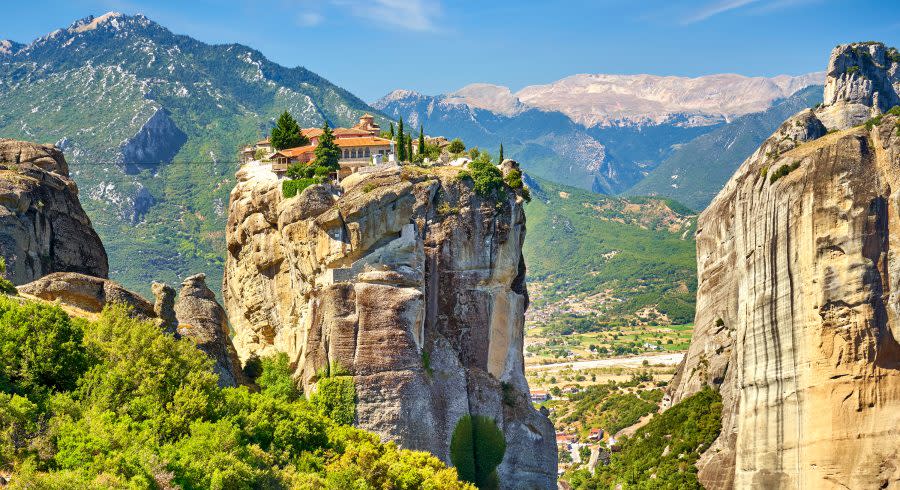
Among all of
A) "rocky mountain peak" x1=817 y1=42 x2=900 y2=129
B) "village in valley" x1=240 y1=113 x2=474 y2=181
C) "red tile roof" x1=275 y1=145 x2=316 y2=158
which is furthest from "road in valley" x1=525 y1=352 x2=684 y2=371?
"red tile roof" x1=275 y1=145 x2=316 y2=158

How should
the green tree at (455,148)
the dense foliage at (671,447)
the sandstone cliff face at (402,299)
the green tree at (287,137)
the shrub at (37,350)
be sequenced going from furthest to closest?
1. the green tree at (287,137)
2. the green tree at (455,148)
3. the dense foliage at (671,447)
4. the sandstone cliff face at (402,299)
5. the shrub at (37,350)

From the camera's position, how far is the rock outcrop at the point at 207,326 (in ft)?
173

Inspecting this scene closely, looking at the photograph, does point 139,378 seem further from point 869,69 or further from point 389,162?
point 869,69

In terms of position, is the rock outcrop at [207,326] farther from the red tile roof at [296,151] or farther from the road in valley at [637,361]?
the road in valley at [637,361]

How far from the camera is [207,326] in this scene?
55438 mm

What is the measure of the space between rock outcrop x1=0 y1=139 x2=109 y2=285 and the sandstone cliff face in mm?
11077

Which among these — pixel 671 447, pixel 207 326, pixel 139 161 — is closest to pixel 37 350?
pixel 207 326

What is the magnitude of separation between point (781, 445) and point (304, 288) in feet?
96.4

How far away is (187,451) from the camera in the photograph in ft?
125

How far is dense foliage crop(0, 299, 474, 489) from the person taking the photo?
34531 mm

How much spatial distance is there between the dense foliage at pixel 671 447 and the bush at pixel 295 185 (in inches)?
1189

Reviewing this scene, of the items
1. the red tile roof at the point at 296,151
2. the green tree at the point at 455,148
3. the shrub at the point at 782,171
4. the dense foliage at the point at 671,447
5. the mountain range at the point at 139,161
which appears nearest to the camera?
the shrub at the point at 782,171

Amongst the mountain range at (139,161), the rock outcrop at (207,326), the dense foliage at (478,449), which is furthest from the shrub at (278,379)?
the mountain range at (139,161)

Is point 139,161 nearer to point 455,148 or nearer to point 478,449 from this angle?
point 455,148
